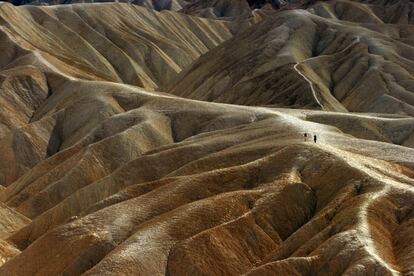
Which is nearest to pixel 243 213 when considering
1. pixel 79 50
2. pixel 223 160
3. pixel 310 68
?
pixel 223 160

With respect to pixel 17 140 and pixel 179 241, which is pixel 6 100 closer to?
pixel 17 140

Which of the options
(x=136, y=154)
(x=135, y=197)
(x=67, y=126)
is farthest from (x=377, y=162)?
(x=67, y=126)

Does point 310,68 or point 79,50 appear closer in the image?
point 310,68

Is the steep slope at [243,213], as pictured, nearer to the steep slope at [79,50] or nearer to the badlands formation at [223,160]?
the badlands formation at [223,160]

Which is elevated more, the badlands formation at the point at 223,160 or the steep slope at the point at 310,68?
the badlands formation at the point at 223,160

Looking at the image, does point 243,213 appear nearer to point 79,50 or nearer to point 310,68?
point 310,68

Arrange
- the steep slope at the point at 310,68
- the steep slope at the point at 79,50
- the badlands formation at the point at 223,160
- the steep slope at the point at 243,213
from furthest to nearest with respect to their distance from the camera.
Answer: the steep slope at the point at 79,50
the steep slope at the point at 310,68
the badlands formation at the point at 223,160
the steep slope at the point at 243,213

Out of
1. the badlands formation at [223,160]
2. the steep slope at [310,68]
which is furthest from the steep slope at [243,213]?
the steep slope at [310,68]
